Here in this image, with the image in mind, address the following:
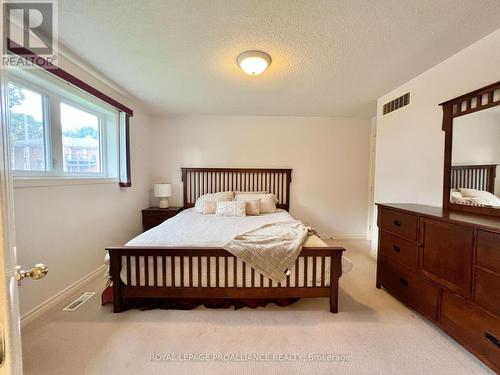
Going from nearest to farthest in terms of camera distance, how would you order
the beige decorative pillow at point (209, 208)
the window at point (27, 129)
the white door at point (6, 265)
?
the white door at point (6, 265), the window at point (27, 129), the beige decorative pillow at point (209, 208)

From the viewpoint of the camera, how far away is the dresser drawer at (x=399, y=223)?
6.11 feet

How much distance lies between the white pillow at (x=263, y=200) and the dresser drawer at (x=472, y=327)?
7.32 ft

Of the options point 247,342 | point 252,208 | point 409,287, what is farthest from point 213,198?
point 409,287

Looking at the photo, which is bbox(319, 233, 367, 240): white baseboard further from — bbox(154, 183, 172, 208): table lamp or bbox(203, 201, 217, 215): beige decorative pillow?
bbox(154, 183, 172, 208): table lamp

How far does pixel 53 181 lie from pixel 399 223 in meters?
3.20

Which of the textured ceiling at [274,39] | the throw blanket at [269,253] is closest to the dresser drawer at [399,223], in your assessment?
the throw blanket at [269,253]

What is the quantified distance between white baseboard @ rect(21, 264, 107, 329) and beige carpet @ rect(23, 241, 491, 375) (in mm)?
77

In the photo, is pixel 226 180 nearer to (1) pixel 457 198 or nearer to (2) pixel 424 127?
(2) pixel 424 127

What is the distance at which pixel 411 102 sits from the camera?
8.19ft

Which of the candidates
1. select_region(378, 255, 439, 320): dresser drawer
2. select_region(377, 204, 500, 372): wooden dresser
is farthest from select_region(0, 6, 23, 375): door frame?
select_region(378, 255, 439, 320): dresser drawer

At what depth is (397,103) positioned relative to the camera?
2.72 meters

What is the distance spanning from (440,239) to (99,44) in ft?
10.3

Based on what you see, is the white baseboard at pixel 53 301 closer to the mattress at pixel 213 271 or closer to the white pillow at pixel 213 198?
the mattress at pixel 213 271

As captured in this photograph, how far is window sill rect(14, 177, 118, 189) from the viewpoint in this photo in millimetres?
1690
